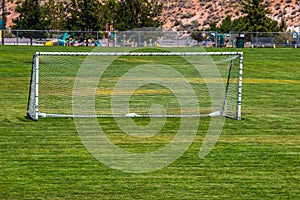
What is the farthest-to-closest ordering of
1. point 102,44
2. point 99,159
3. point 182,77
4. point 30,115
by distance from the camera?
point 102,44
point 182,77
point 30,115
point 99,159

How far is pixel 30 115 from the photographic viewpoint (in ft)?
70.2

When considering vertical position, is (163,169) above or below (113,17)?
below

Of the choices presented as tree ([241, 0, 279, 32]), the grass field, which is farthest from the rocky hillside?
the grass field

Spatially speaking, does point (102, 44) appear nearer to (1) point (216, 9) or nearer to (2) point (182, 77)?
(2) point (182, 77)

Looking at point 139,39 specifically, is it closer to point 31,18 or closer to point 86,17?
point 86,17

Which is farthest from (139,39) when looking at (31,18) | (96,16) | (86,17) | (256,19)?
(256,19)

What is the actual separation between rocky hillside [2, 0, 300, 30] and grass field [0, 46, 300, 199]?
323ft

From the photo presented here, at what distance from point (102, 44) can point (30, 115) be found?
2261 inches

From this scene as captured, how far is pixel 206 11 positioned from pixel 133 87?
9615cm

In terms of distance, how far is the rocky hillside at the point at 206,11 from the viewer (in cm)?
12094

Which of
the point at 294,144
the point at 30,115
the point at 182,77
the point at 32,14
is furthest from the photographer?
the point at 32,14

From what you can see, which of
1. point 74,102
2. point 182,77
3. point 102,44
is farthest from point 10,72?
point 102,44

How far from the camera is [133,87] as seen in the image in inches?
1257

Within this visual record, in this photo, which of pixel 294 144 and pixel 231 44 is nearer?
pixel 294 144
